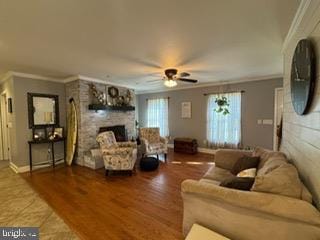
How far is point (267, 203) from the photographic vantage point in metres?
1.39

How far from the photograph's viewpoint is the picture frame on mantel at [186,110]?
6820 millimetres

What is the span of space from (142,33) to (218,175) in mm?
2203

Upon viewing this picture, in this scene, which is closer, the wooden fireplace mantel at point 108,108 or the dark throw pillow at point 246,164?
the dark throw pillow at point 246,164

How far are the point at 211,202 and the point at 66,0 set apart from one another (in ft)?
7.35

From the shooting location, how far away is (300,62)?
1.87 meters

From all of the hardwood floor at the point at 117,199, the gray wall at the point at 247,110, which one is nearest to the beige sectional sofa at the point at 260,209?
the hardwood floor at the point at 117,199

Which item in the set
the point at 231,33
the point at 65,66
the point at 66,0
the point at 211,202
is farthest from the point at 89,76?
the point at 211,202

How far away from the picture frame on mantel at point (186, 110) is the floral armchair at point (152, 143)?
1463 mm

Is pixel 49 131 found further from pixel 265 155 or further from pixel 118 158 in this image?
pixel 265 155

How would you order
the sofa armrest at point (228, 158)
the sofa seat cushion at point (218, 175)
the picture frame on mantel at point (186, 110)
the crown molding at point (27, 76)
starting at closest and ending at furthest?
the sofa seat cushion at point (218, 175) < the sofa armrest at point (228, 158) < the crown molding at point (27, 76) < the picture frame on mantel at point (186, 110)

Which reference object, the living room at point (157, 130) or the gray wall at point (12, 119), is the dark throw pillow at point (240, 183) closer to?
the living room at point (157, 130)

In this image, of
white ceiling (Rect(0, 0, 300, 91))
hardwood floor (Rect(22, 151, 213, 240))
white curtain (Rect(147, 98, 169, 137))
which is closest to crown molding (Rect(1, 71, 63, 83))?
white ceiling (Rect(0, 0, 300, 91))

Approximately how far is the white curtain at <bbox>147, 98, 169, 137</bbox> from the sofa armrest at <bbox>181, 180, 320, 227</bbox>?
582 cm

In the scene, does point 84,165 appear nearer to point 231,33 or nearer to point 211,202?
point 211,202
